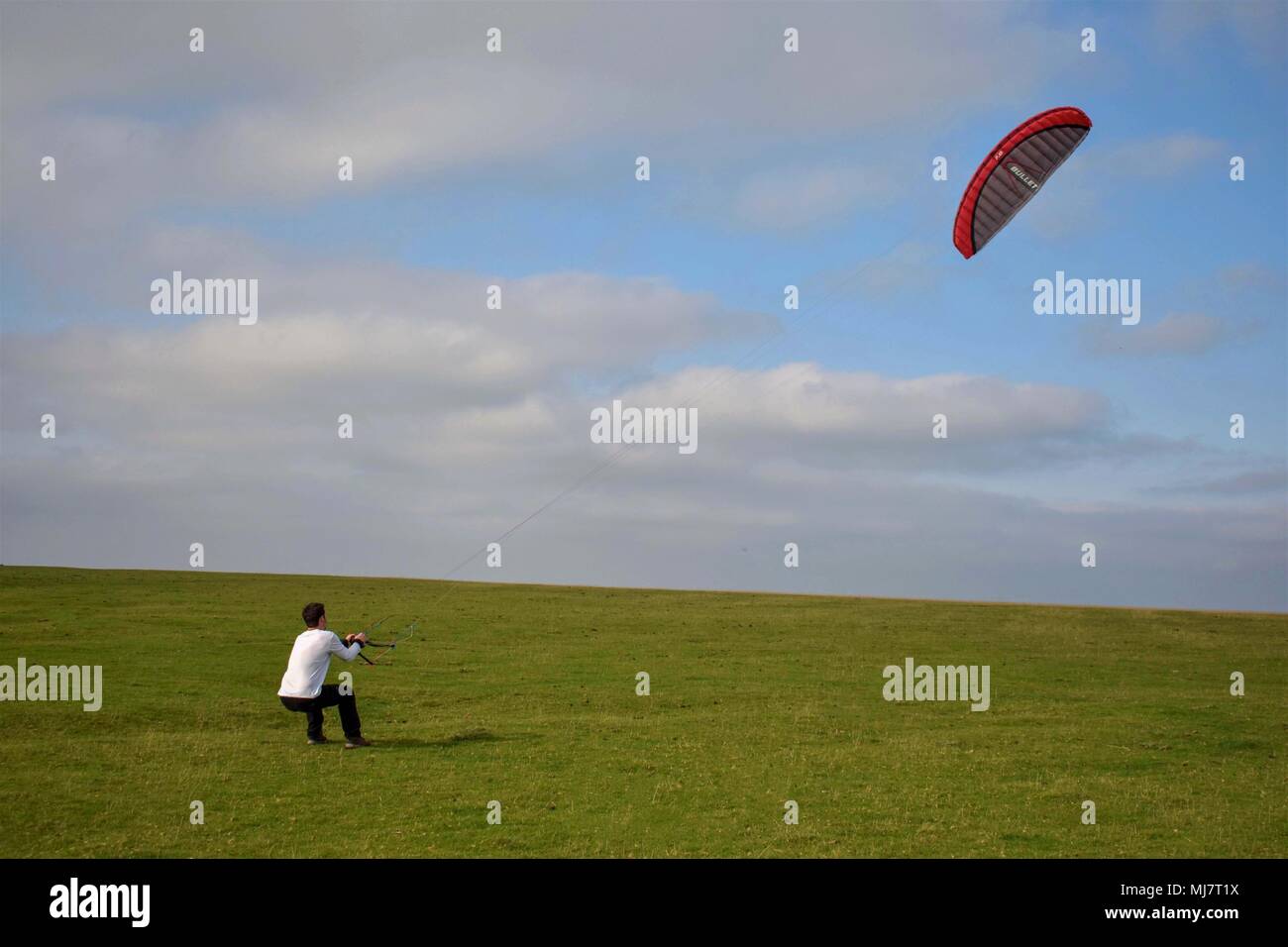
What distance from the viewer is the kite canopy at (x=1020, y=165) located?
28406mm

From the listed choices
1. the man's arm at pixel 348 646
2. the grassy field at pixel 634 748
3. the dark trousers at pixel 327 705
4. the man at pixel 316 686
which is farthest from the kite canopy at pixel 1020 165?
the dark trousers at pixel 327 705

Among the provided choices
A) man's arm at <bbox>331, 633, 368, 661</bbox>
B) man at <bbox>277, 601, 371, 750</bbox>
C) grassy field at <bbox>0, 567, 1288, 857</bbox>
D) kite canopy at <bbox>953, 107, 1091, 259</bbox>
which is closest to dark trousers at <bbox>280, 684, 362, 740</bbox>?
man at <bbox>277, 601, 371, 750</bbox>

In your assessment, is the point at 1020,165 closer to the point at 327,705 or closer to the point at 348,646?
the point at 348,646

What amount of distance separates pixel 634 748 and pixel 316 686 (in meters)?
6.34

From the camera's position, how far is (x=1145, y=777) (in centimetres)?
2188

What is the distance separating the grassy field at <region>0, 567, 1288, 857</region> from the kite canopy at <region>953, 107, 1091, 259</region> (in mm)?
12892

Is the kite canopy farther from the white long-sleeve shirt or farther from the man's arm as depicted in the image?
the white long-sleeve shirt

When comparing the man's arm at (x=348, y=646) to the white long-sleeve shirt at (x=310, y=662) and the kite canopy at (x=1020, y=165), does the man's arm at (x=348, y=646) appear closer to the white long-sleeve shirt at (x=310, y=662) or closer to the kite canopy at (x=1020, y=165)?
the white long-sleeve shirt at (x=310, y=662)

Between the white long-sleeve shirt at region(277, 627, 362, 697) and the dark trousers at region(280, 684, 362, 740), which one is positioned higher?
the white long-sleeve shirt at region(277, 627, 362, 697)

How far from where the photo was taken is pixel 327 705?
2184 centimetres

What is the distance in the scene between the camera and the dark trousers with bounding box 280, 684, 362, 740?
21.7 meters

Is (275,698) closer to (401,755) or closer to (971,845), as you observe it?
(401,755)

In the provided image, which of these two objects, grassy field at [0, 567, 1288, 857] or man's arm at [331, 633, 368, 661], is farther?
man's arm at [331, 633, 368, 661]

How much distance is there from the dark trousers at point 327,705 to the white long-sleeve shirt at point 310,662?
13 centimetres
